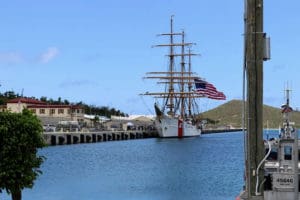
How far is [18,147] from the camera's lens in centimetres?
1734

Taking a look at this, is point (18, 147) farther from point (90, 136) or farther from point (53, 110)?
point (53, 110)

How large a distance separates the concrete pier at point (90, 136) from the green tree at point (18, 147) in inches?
2911

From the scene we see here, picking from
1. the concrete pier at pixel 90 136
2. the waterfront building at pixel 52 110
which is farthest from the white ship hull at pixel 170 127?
the waterfront building at pixel 52 110

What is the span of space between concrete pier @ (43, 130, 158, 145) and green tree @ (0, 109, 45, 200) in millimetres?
73931

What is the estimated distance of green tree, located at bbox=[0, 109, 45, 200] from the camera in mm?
17203

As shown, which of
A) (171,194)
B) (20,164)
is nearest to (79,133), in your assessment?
(171,194)

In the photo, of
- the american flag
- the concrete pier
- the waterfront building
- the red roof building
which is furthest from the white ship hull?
the american flag

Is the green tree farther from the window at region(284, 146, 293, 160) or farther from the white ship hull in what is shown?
the white ship hull

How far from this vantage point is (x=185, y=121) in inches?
6004

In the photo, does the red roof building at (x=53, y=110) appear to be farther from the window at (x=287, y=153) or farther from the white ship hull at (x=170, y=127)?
the window at (x=287, y=153)

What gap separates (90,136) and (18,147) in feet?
359

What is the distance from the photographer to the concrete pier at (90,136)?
108875 millimetres

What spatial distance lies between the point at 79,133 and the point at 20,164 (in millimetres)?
104084

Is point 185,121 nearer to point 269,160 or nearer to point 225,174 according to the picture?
point 225,174
